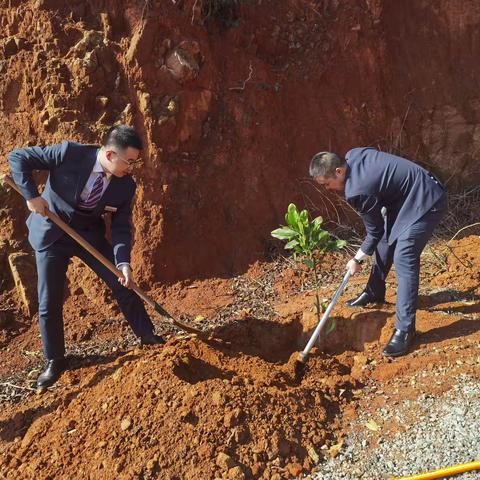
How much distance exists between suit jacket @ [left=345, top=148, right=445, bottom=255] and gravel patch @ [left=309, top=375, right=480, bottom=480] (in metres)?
1.23

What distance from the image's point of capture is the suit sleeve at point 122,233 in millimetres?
3801

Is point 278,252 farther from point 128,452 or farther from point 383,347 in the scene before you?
point 128,452

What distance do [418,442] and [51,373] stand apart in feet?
8.87

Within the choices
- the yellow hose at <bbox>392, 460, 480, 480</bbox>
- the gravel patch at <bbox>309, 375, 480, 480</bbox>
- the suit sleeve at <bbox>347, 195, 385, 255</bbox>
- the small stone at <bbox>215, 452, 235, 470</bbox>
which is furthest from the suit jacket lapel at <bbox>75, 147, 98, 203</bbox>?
the yellow hose at <bbox>392, 460, 480, 480</bbox>

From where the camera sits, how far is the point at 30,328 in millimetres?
4805

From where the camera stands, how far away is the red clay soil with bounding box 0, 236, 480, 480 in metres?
3.03

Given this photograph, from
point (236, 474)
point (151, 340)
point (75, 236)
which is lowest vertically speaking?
point (236, 474)

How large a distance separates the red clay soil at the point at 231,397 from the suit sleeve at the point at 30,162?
1.43 metres

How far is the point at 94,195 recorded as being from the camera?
3717 mm

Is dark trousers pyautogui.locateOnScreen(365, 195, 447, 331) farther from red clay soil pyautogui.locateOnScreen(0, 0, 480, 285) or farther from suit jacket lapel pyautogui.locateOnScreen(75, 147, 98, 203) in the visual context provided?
suit jacket lapel pyautogui.locateOnScreen(75, 147, 98, 203)

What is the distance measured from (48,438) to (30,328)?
1.72 metres

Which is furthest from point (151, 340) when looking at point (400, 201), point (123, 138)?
point (400, 201)

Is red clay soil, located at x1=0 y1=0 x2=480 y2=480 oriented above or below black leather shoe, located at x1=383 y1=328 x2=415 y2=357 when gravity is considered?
above

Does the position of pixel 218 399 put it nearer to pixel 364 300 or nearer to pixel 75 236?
pixel 75 236
